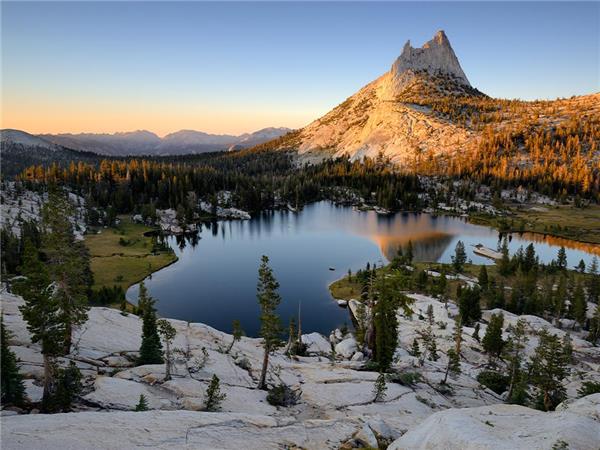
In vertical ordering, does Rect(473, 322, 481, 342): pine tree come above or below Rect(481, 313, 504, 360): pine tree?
below

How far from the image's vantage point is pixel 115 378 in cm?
3309

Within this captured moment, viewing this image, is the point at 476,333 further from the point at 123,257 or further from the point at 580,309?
the point at 123,257

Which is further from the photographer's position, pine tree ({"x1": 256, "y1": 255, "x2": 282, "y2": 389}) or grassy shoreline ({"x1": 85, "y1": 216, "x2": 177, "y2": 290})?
grassy shoreline ({"x1": 85, "y1": 216, "x2": 177, "y2": 290})

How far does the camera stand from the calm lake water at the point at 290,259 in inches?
3625

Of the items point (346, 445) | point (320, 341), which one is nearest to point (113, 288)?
point (320, 341)

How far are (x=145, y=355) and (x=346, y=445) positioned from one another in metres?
24.9

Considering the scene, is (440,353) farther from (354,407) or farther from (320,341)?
(354,407)

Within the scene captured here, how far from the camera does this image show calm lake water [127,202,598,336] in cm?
9206

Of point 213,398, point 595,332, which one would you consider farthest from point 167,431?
point 595,332

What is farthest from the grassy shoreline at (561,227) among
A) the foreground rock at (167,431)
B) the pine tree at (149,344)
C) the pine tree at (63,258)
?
the pine tree at (63,258)

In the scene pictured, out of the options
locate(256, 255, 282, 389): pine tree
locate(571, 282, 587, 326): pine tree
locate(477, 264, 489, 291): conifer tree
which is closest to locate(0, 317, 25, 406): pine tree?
locate(256, 255, 282, 389): pine tree

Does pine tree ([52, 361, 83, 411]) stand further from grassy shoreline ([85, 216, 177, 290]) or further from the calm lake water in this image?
grassy shoreline ([85, 216, 177, 290])

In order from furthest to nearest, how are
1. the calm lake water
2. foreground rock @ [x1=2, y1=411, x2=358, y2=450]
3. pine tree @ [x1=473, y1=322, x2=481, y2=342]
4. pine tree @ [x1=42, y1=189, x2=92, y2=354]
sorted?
the calm lake water, pine tree @ [x1=473, y1=322, x2=481, y2=342], pine tree @ [x1=42, y1=189, x2=92, y2=354], foreground rock @ [x1=2, y1=411, x2=358, y2=450]

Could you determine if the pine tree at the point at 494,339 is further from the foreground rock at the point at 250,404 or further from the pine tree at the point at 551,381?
the pine tree at the point at 551,381
